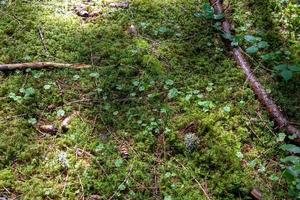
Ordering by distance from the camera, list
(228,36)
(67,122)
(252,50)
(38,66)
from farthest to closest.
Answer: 1. (228,36)
2. (252,50)
3. (38,66)
4. (67,122)

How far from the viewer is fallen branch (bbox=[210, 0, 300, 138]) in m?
3.63

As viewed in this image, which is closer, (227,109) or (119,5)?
(227,109)

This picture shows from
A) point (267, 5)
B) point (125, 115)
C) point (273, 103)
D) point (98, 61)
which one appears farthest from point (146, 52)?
point (267, 5)

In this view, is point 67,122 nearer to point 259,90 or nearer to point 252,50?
point 259,90

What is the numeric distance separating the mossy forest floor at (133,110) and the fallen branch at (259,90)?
91mm

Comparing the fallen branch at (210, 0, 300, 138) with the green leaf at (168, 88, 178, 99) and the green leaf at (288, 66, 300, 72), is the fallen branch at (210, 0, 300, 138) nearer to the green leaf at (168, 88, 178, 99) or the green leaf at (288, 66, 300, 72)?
the green leaf at (288, 66, 300, 72)

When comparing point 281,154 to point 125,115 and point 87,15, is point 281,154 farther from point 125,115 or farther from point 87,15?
point 87,15

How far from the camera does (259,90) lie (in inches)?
156

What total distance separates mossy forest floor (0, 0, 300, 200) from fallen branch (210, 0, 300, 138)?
91 millimetres

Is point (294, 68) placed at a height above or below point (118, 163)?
above

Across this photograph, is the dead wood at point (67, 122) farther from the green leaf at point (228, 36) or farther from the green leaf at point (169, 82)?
the green leaf at point (228, 36)

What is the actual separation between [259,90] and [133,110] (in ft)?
4.68

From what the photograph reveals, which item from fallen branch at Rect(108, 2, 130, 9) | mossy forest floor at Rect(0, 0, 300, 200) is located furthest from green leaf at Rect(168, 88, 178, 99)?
fallen branch at Rect(108, 2, 130, 9)

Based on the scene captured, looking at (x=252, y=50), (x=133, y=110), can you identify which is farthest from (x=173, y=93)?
(x=252, y=50)
